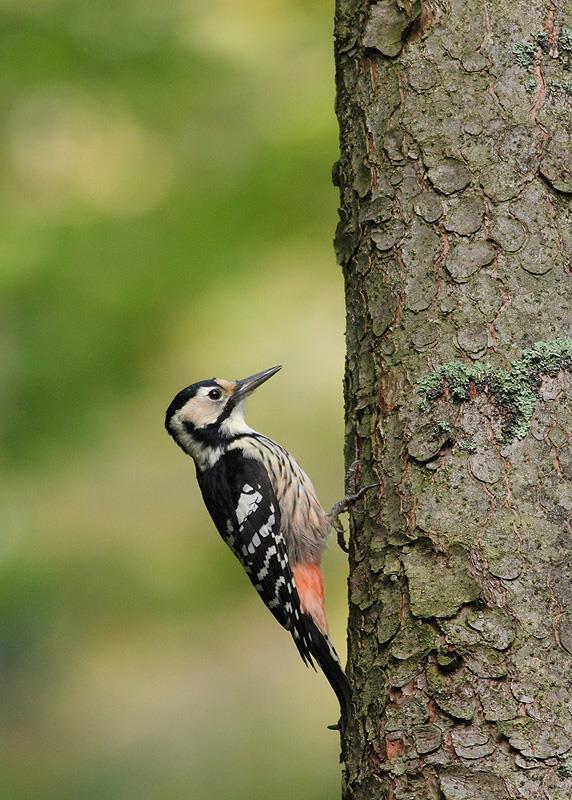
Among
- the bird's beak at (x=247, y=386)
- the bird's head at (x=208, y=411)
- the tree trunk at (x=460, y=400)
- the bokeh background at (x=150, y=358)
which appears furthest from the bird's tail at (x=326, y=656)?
the bokeh background at (x=150, y=358)

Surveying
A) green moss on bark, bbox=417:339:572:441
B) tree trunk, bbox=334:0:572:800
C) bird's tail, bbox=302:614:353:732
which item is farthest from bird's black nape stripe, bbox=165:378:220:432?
green moss on bark, bbox=417:339:572:441

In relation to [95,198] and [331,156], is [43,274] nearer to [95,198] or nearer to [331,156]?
[95,198]

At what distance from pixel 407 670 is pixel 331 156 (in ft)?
13.0

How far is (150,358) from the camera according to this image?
654 cm

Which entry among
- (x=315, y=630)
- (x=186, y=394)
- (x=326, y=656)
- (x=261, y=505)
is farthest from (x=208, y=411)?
(x=326, y=656)

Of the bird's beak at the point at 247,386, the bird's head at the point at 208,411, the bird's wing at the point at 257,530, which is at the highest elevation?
the bird's beak at the point at 247,386

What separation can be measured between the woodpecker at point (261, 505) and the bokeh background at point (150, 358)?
959 mm

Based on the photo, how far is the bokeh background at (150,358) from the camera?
6.25 meters

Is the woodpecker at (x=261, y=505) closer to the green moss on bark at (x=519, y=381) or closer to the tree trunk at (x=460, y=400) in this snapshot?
the tree trunk at (x=460, y=400)

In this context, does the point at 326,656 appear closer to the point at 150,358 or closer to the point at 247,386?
the point at 247,386

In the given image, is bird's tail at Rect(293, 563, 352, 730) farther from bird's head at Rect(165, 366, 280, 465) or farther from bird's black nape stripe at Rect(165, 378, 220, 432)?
bird's black nape stripe at Rect(165, 378, 220, 432)

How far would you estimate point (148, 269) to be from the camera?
6.23 m

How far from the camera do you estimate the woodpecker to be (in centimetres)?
490

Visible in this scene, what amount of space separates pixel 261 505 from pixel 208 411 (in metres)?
0.64
